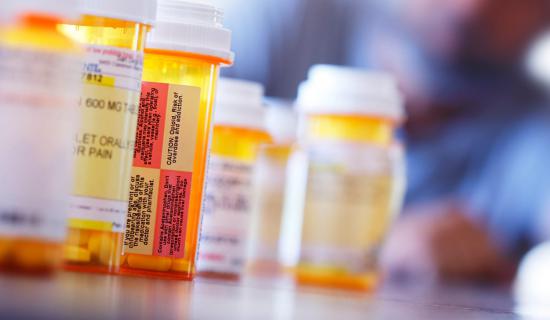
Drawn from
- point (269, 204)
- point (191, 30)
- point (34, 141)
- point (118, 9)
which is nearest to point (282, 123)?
point (269, 204)

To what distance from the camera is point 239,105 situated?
1233mm

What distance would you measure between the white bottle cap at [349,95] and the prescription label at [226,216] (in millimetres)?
201

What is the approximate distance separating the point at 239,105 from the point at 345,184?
0.17 metres

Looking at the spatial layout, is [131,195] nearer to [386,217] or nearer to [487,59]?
[386,217]

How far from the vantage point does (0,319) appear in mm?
337

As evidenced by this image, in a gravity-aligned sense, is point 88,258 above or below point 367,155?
below

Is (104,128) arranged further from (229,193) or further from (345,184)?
(345,184)

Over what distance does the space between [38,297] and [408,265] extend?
2.02 meters

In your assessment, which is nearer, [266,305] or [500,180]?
[266,305]

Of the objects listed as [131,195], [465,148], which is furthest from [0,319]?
[465,148]

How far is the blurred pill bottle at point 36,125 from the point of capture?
1.62ft

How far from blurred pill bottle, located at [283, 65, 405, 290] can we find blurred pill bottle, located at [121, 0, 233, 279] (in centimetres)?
49

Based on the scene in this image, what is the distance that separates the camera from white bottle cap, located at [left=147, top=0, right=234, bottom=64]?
82cm

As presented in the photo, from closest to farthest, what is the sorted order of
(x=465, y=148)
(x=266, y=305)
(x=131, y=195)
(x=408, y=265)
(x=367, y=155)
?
(x=266, y=305) < (x=131, y=195) < (x=367, y=155) < (x=408, y=265) < (x=465, y=148)
